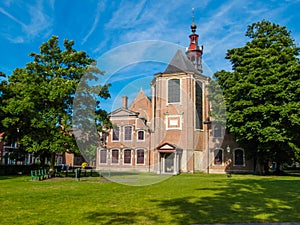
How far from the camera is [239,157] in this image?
38250 mm

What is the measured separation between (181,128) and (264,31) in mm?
14796

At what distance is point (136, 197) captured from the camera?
1242cm

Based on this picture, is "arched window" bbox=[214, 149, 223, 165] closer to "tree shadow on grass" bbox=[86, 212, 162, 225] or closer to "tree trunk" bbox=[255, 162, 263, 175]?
"tree trunk" bbox=[255, 162, 263, 175]

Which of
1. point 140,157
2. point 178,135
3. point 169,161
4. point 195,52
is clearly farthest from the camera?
point 195,52

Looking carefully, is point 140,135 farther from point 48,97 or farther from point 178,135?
point 48,97

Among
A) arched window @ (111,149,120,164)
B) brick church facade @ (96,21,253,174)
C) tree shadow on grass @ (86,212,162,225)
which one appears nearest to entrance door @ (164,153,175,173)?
brick church facade @ (96,21,253,174)

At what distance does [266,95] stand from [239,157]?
12348mm

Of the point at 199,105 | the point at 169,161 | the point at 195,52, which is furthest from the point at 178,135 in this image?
the point at 195,52

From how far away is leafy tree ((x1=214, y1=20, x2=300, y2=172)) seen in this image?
2761cm

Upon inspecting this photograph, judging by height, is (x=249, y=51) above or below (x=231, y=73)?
above

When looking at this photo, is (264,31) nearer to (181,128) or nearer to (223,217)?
(181,128)

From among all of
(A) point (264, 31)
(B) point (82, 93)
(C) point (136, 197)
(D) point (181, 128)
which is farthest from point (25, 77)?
(A) point (264, 31)

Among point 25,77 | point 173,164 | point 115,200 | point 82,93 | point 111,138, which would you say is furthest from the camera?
point 111,138

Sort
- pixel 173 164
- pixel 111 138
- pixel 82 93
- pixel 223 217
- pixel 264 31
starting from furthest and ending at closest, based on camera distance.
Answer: pixel 111 138 < pixel 173 164 < pixel 264 31 < pixel 82 93 < pixel 223 217
